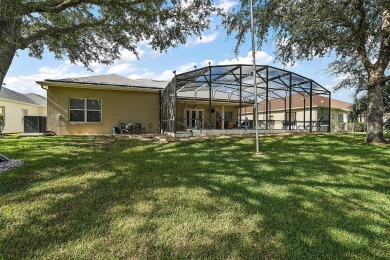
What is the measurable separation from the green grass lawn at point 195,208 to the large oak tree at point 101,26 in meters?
4.47

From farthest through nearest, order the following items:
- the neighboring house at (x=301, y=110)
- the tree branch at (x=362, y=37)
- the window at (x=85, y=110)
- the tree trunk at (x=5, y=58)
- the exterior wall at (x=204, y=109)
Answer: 1. the neighboring house at (x=301, y=110)
2. the exterior wall at (x=204, y=109)
3. the window at (x=85, y=110)
4. the tree branch at (x=362, y=37)
5. the tree trunk at (x=5, y=58)

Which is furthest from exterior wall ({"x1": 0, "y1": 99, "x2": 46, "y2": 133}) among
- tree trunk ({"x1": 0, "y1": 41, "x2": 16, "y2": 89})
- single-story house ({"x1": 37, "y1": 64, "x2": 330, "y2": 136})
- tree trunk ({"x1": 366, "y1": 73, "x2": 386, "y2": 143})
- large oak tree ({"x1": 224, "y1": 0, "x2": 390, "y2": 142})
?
tree trunk ({"x1": 366, "y1": 73, "x2": 386, "y2": 143})

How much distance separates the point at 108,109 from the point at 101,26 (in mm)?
6082

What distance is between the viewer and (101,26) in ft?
30.8

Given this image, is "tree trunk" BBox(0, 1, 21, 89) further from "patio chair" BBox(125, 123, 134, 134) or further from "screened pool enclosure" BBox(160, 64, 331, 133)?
"patio chair" BBox(125, 123, 134, 134)

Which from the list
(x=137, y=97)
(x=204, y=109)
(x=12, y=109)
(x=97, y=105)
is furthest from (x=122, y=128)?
(x=12, y=109)

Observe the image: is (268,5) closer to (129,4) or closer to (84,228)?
(129,4)

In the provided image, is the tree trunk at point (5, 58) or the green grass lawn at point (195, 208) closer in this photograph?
the green grass lawn at point (195, 208)

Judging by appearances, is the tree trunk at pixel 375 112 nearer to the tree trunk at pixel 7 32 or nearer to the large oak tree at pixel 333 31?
the large oak tree at pixel 333 31

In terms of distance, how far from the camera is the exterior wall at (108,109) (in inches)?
526

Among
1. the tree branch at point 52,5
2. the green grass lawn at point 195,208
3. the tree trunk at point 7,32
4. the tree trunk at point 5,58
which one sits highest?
the tree branch at point 52,5

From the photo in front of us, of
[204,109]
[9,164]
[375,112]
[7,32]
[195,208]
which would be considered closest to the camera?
[195,208]

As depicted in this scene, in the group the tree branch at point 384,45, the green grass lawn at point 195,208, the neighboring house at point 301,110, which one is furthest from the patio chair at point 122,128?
the tree branch at point 384,45

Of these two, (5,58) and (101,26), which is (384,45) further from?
(5,58)
